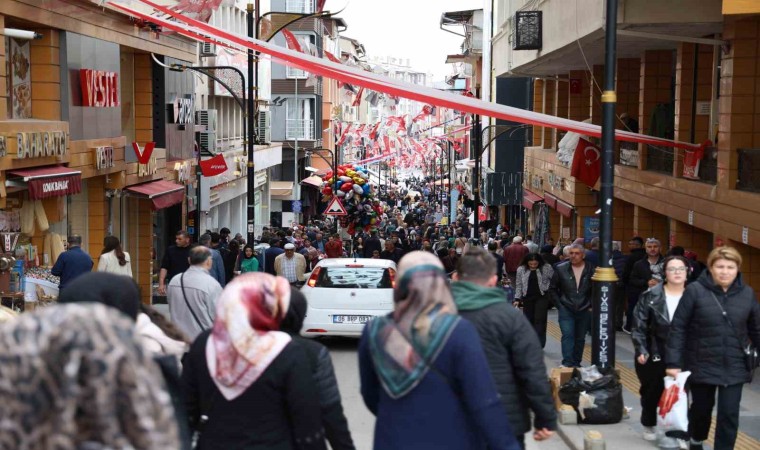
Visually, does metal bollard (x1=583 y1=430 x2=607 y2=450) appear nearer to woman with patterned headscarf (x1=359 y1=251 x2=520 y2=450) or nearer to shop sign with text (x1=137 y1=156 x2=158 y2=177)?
woman with patterned headscarf (x1=359 y1=251 x2=520 y2=450)

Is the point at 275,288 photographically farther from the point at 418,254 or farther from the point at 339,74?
the point at 339,74

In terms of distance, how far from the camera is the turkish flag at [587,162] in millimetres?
27391

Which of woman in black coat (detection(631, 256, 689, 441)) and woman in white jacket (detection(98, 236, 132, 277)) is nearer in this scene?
woman in black coat (detection(631, 256, 689, 441))

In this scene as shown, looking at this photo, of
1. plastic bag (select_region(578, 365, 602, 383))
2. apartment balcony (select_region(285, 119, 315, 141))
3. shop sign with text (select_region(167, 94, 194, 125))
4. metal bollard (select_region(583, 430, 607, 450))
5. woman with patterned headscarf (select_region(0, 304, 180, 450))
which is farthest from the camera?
apartment balcony (select_region(285, 119, 315, 141))

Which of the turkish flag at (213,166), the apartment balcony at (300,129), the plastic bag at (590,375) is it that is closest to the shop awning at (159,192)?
the turkish flag at (213,166)

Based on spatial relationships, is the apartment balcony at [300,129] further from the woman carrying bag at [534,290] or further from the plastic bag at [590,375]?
the plastic bag at [590,375]

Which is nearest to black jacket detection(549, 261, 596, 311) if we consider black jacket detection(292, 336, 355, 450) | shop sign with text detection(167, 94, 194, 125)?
black jacket detection(292, 336, 355, 450)

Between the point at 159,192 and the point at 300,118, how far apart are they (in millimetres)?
48832

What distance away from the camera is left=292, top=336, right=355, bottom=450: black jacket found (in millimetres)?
5434

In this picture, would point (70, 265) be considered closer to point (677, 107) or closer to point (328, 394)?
point (328, 394)

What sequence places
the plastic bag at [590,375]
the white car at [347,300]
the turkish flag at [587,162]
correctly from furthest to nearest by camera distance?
the turkish flag at [587,162]
the white car at [347,300]
the plastic bag at [590,375]

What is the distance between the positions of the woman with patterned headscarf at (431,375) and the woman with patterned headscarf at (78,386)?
234 cm

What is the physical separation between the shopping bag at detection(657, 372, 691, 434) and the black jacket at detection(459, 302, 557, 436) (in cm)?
299

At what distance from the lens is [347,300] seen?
16797 mm
